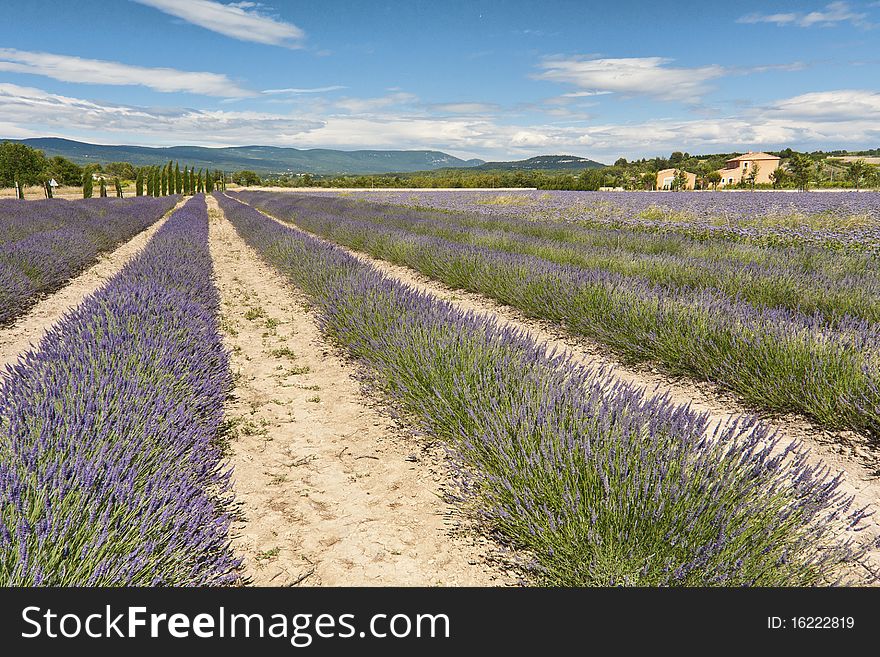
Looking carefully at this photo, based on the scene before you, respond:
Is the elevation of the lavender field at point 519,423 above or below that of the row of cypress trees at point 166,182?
below

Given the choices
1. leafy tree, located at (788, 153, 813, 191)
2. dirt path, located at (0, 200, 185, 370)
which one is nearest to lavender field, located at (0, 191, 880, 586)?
dirt path, located at (0, 200, 185, 370)

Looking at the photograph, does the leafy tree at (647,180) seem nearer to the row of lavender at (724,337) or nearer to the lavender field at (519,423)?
the lavender field at (519,423)

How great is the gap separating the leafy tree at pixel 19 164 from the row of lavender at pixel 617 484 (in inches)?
1902

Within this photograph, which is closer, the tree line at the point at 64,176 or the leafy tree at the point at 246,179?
the tree line at the point at 64,176

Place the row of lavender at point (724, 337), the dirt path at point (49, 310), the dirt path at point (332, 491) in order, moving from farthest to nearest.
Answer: the dirt path at point (49, 310), the row of lavender at point (724, 337), the dirt path at point (332, 491)

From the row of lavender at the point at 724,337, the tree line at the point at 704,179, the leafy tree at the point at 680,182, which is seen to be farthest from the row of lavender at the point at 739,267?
the leafy tree at the point at 680,182

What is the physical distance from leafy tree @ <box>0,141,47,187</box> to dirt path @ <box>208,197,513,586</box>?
4631cm

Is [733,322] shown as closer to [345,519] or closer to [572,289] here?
[572,289]

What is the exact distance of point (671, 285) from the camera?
5.90 m

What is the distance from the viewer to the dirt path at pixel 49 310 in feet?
15.3

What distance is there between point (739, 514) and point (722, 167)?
95643 millimetres

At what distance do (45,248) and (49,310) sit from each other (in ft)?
6.80

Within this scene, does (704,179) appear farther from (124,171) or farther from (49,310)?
(124,171)

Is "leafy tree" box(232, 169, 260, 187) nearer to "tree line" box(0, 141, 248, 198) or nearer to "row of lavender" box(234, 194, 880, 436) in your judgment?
"tree line" box(0, 141, 248, 198)
